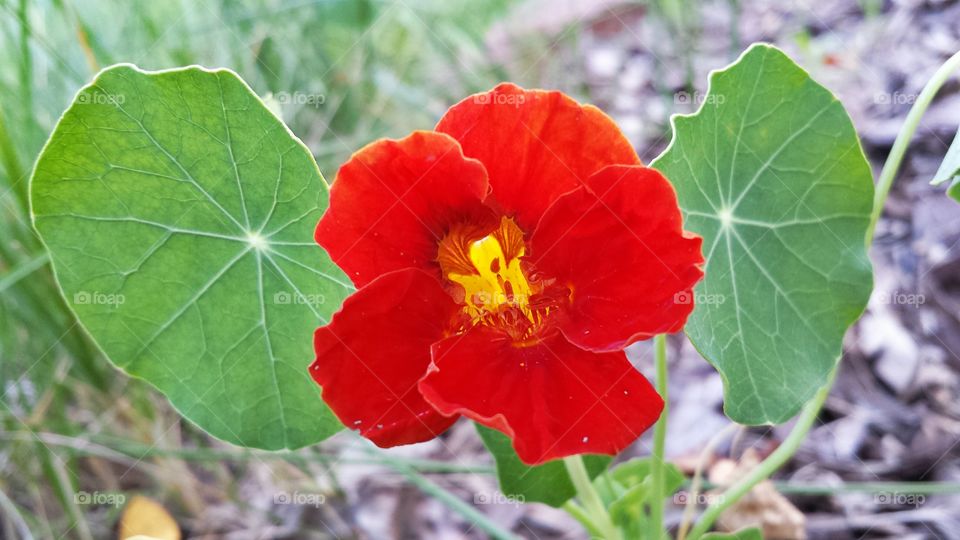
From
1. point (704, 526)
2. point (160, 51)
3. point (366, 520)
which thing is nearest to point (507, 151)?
point (704, 526)

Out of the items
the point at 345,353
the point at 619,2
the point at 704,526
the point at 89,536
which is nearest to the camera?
the point at 345,353

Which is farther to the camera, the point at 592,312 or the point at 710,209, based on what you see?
the point at 710,209

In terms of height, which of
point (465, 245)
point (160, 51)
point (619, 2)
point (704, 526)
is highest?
point (619, 2)

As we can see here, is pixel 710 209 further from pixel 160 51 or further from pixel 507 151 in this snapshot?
pixel 160 51

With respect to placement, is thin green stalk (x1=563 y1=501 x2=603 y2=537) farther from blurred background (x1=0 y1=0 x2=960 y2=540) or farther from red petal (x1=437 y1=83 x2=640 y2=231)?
red petal (x1=437 y1=83 x2=640 y2=231)
